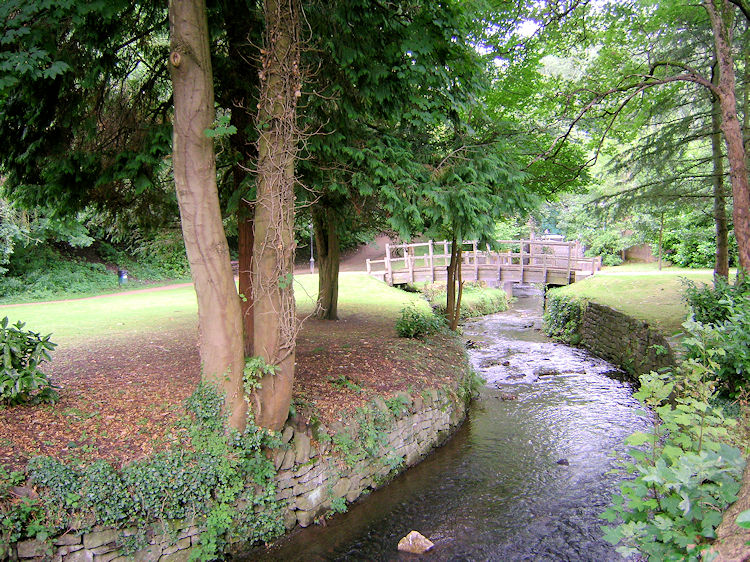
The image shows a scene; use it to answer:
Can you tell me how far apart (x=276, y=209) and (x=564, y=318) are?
13.7 m

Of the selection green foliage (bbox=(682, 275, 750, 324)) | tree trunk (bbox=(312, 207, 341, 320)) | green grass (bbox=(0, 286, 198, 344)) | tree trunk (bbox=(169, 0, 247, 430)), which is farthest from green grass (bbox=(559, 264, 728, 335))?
green grass (bbox=(0, 286, 198, 344))

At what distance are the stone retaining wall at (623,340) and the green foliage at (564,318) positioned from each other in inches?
10.1

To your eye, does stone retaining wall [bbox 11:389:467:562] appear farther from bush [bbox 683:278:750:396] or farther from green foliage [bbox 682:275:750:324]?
green foliage [bbox 682:275:750:324]

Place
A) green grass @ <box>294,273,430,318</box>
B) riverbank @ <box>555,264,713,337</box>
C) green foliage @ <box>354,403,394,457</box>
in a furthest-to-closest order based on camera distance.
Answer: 1. green grass @ <box>294,273,430,318</box>
2. riverbank @ <box>555,264,713,337</box>
3. green foliage @ <box>354,403,394,457</box>

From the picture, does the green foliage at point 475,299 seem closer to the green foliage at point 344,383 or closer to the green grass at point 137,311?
the green grass at point 137,311

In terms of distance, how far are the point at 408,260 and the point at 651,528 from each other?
19655 mm

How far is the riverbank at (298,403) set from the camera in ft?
16.6

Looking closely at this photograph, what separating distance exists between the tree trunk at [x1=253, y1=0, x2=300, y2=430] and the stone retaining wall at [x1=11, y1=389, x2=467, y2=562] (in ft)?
1.85

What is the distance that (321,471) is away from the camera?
5.94 m

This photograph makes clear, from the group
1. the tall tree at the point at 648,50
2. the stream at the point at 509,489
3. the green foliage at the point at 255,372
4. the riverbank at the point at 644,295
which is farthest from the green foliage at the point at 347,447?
the riverbank at the point at 644,295

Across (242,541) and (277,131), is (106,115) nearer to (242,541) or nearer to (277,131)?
(277,131)

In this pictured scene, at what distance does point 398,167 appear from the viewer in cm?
653

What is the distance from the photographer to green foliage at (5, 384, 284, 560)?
4.36 m

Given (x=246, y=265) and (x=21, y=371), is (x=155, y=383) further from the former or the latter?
(x=246, y=265)
